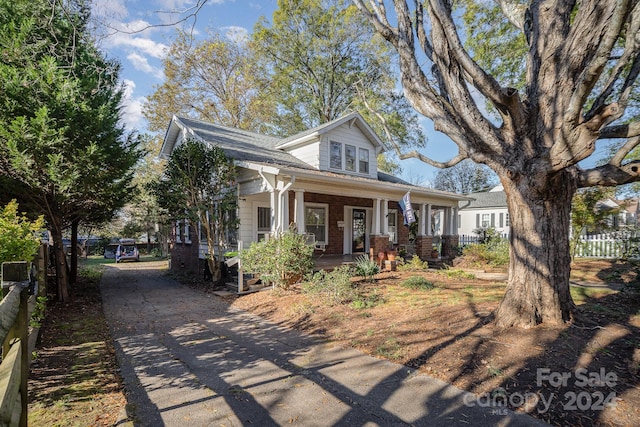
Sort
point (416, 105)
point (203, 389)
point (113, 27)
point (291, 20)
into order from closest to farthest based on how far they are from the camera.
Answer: point (203, 389), point (113, 27), point (416, 105), point (291, 20)

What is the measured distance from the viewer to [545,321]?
4754 millimetres

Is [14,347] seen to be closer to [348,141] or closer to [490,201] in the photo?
[348,141]

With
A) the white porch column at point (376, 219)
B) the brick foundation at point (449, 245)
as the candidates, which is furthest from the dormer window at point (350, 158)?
the brick foundation at point (449, 245)

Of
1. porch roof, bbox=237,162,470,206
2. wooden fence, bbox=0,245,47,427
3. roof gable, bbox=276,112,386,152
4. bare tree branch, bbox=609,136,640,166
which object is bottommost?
wooden fence, bbox=0,245,47,427

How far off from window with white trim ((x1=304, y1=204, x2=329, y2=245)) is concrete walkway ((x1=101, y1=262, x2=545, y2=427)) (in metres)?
7.53

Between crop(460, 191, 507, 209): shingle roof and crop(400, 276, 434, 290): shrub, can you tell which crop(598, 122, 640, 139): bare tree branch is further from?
crop(460, 191, 507, 209): shingle roof

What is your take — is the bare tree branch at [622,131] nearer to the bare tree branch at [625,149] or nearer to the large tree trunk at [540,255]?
the bare tree branch at [625,149]

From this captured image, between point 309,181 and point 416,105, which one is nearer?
point 416,105

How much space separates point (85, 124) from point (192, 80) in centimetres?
1664

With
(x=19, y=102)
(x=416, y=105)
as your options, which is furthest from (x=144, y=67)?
(x=416, y=105)

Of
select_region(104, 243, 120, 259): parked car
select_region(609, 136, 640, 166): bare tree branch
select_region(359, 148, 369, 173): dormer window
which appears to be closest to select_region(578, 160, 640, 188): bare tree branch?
select_region(609, 136, 640, 166): bare tree branch

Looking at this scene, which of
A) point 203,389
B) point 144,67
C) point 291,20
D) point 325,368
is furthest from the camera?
point 291,20

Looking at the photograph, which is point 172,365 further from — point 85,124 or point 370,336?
point 85,124

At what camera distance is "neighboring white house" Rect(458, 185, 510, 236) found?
30173 millimetres
